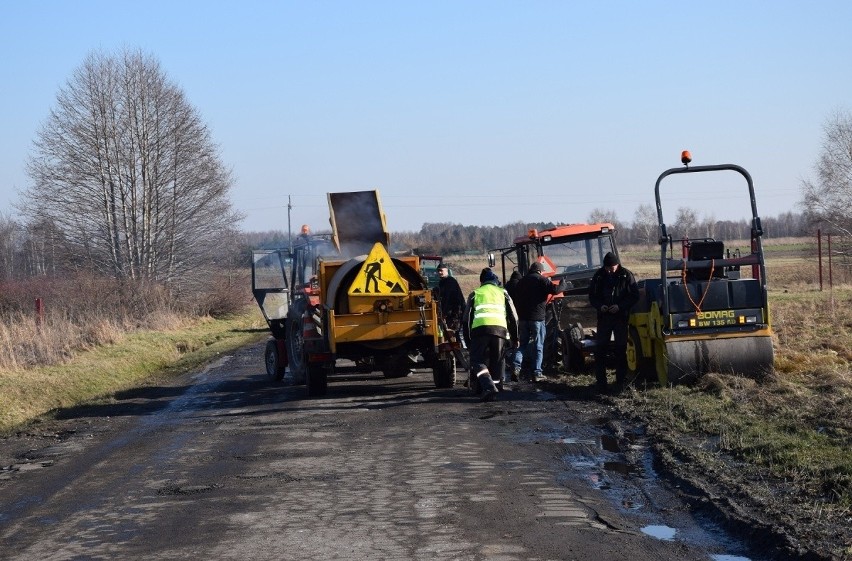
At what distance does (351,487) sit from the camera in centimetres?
862

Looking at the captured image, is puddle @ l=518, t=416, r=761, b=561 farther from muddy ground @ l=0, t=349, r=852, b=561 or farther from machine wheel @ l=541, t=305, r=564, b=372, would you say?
machine wheel @ l=541, t=305, r=564, b=372

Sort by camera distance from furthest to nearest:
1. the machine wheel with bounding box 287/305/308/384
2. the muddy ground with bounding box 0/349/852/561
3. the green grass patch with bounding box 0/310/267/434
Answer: the green grass patch with bounding box 0/310/267/434, the machine wheel with bounding box 287/305/308/384, the muddy ground with bounding box 0/349/852/561

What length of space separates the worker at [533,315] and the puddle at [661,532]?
8981 mm

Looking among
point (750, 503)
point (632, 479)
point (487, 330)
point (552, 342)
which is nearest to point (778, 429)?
point (632, 479)

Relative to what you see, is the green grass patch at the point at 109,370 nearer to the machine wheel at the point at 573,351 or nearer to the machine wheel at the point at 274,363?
the machine wheel at the point at 274,363

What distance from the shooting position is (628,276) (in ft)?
46.4

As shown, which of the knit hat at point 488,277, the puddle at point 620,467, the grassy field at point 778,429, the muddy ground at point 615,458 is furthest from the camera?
the knit hat at point 488,277

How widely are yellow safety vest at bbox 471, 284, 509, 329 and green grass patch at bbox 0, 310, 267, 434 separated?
6.43 m

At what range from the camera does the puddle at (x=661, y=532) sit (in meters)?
6.85

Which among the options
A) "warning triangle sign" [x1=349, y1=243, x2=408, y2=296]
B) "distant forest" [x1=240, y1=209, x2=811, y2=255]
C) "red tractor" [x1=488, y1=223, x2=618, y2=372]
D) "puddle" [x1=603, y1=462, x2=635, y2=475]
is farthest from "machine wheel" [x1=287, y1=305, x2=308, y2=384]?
→ "distant forest" [x1=240, y1=209, x2=811, y2=255]

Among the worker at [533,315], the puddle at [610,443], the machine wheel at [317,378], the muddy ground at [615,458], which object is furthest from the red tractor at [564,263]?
the puddle at [610,443]

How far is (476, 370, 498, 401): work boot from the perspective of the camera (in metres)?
14.1

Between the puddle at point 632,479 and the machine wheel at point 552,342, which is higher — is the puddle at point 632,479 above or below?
below

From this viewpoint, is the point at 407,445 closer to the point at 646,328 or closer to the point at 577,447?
the point at 577,447
